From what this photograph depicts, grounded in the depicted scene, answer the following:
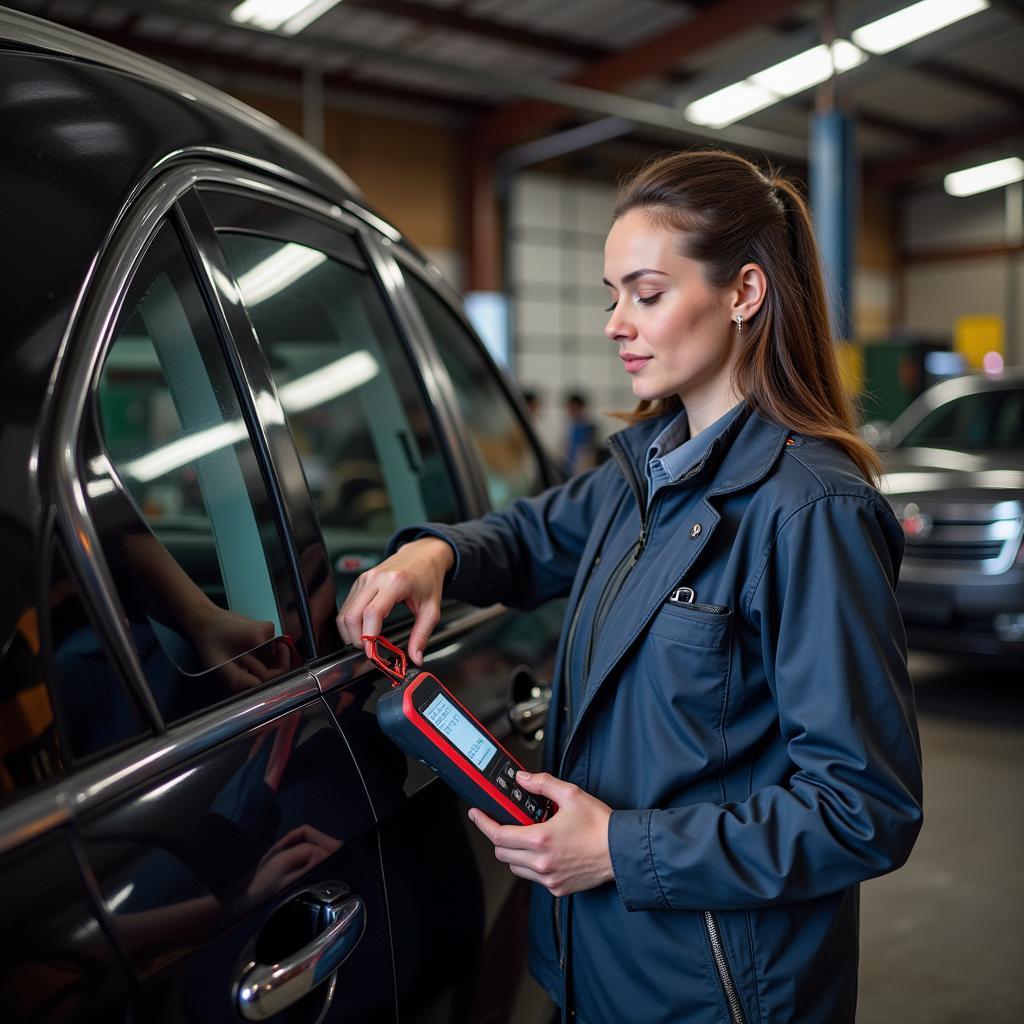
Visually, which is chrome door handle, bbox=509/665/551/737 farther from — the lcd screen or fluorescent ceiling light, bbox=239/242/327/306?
fluorescent ceiling light, bbox=239/242/327/306

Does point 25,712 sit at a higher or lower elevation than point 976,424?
lower

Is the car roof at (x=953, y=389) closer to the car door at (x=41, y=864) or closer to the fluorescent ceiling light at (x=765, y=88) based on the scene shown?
the fluorescent ceiling light at (x=765, y=88)

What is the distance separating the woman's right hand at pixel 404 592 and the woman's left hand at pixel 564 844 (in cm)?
27

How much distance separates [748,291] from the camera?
1292 millimetres

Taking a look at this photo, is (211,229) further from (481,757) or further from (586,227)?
(586,227)

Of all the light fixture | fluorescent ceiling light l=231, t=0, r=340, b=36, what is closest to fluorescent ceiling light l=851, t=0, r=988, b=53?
the light fixture

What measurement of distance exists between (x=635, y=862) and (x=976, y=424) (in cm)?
576

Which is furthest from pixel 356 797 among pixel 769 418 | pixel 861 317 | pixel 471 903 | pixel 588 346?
pixel 861 317

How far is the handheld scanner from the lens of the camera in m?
1.12

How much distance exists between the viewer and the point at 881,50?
35.2 feet

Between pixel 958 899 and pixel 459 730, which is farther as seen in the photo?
pixel 958 899

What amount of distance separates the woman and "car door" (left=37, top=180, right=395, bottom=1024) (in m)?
0.17

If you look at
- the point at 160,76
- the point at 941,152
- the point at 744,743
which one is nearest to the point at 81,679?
the point at 744,743

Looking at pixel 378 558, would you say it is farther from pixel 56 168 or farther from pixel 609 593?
pixel 56 168
